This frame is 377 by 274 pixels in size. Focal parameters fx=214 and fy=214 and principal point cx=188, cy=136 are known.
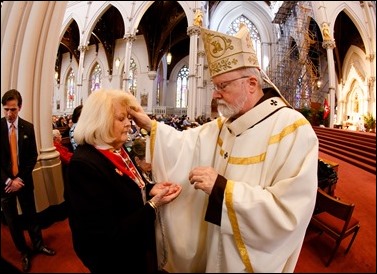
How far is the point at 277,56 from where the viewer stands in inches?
32.7

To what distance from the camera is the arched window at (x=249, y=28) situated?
772 mm

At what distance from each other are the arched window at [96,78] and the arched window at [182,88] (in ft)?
0.89

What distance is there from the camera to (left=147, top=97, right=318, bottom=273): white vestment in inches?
21.2

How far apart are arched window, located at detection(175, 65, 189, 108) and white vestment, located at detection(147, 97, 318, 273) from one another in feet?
0.33

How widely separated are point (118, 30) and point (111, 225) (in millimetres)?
668

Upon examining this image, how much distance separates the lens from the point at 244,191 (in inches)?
21.9

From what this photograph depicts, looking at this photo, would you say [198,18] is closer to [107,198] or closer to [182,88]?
[182,88]

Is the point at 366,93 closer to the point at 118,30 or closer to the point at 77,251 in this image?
the point at 118,30

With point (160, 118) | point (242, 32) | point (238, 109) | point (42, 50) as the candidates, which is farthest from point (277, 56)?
point (42, 50)

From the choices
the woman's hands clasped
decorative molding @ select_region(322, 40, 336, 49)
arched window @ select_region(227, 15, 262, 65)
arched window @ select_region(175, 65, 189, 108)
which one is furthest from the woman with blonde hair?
decorative molding @ select_region(322, 40, 336, 49)

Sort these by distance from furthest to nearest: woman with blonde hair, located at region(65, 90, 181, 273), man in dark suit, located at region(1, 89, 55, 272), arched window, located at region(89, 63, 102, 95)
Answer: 1. arched window, located at region(89, 63, 102, 95)
2. woman with blonde hair, located at region(65, 90, 181, 273)
3. man in dark suit, located at region(1, 89, 55, 272)

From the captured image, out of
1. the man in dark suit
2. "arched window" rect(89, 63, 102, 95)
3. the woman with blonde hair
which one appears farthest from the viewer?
"arched window" rect(89, 63, 102, 95)

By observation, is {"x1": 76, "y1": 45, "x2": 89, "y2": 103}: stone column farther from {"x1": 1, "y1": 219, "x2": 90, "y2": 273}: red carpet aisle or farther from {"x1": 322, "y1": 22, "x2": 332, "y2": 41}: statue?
{"x1": 322, "y1": 22, "x2": 332, "y2": 41}: statue

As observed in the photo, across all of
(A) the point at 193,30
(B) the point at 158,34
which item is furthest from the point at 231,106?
(B) the point at 158,34
